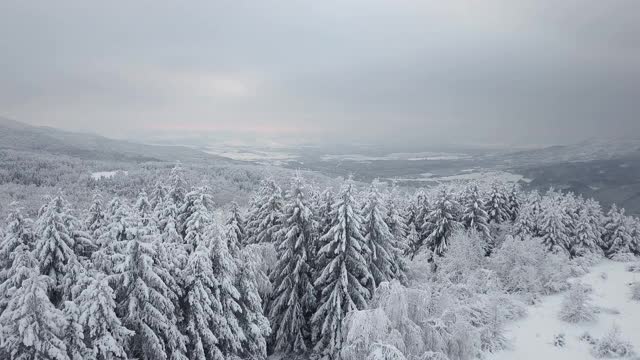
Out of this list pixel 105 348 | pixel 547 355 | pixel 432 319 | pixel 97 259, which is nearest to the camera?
pixel 105 348

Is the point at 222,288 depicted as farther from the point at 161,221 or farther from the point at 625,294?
the point at 625,294

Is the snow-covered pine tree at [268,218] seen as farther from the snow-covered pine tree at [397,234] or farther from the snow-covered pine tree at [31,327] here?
the snow-covered pine tree at [31,327]

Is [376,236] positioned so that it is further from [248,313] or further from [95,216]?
[95,216]

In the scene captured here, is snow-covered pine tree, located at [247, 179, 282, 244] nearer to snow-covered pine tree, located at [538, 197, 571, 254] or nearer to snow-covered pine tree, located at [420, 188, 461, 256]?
snow-covered pine tree, located at [420, 188, 461, 256]

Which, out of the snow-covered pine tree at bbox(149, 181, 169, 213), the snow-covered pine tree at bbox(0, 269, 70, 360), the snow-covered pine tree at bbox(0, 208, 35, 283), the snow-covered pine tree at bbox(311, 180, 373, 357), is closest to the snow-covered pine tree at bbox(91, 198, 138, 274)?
the snow-covered pine tree at bbox(0, 208, 35, 283)

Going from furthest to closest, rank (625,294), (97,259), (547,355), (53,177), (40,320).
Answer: (53,177)
(625,294)
(547,355)
(97,259)
(40,320)

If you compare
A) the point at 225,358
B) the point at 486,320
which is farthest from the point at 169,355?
the point at 486,320


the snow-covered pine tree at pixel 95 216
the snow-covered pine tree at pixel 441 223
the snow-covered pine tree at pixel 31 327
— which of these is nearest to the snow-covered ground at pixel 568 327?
the snow-covered pine tree at pixel 441 223
